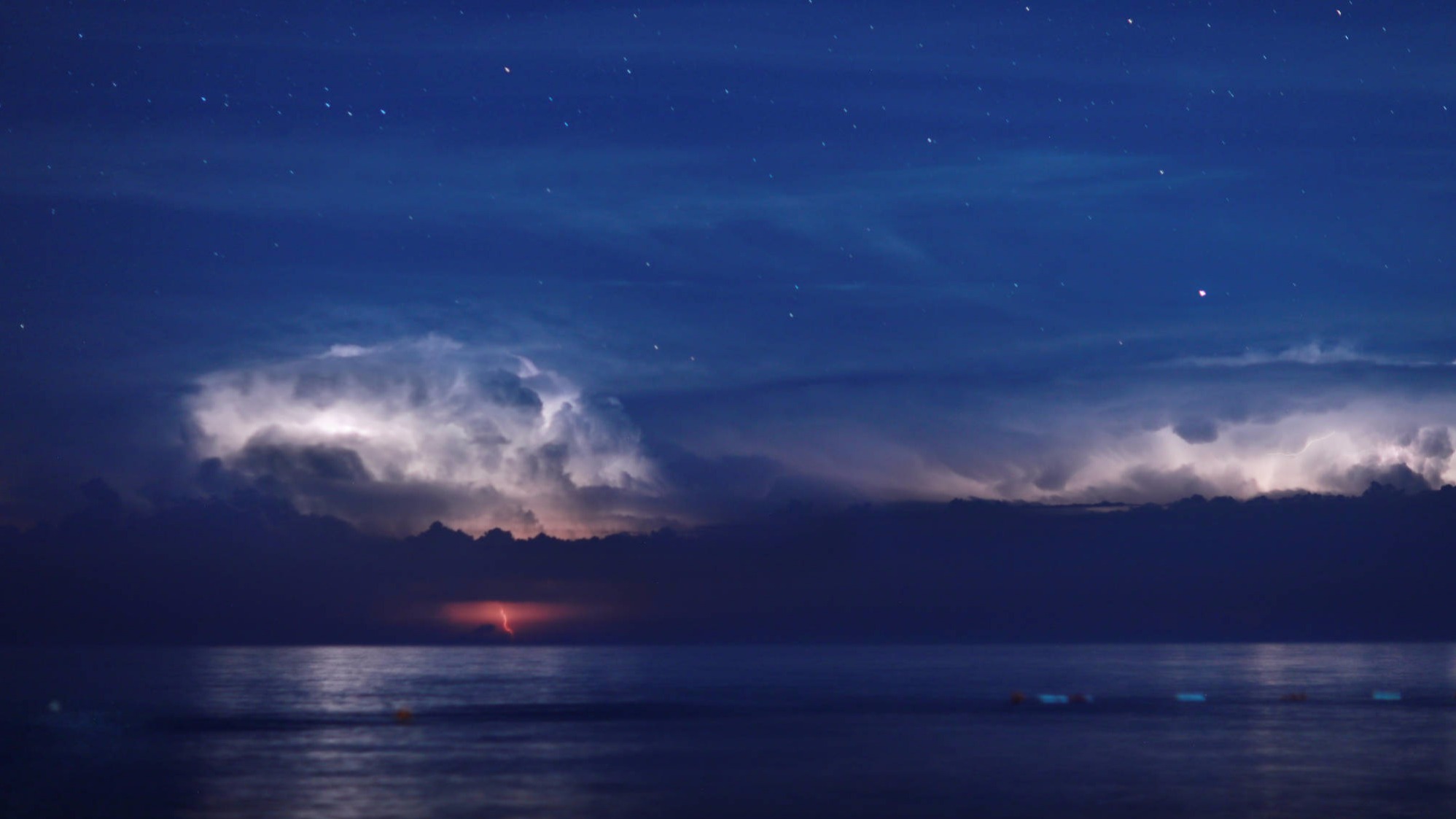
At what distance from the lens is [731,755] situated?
6644 cm

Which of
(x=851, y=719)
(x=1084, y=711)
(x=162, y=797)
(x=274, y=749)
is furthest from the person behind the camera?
(x=1084, y=711)

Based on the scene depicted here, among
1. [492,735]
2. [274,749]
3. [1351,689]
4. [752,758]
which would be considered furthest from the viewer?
[1351,689]

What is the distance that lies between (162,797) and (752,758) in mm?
25271

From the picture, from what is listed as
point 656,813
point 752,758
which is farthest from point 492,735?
point 656,813

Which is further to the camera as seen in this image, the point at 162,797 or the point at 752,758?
the point at 752,758

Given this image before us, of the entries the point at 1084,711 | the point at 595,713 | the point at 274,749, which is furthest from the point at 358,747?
the point at 1084,711

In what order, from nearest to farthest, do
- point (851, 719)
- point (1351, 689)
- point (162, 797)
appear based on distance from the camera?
point (162, 797)
point (851, 719)
point (1351, 689)

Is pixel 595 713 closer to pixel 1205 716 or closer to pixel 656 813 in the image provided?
pixel 1205 716

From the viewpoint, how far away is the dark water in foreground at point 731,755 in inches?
1935

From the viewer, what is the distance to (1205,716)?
9175 cm

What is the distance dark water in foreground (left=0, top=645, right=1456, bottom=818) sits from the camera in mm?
49156

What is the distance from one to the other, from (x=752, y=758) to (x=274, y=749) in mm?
25110

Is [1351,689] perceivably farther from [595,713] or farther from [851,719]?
[595,713]

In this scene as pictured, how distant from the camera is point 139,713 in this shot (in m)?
99.5
